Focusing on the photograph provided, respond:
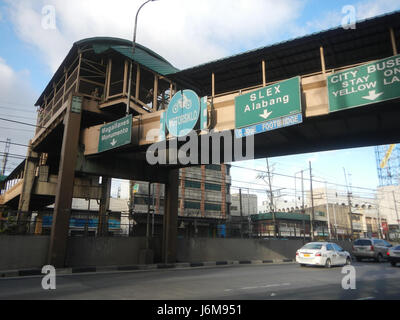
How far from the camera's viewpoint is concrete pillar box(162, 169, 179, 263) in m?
18.4

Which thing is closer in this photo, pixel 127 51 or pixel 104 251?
pixel 104 251

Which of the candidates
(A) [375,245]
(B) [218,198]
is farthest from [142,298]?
(B) [218,198]

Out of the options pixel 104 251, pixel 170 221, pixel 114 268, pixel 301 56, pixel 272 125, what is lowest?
pixel 114 268

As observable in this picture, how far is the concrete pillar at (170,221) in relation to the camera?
18.4 meters

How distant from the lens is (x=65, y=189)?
1554 cm

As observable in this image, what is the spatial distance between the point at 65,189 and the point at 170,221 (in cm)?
627

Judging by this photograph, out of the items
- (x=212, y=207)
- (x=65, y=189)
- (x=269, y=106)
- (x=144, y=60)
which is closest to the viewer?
(x=269, y=106)

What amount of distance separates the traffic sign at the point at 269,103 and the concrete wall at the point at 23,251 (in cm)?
1095

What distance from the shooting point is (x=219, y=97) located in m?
13.0

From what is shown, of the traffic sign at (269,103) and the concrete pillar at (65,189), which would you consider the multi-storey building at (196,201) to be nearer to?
the concrete pillar at (65,189)
